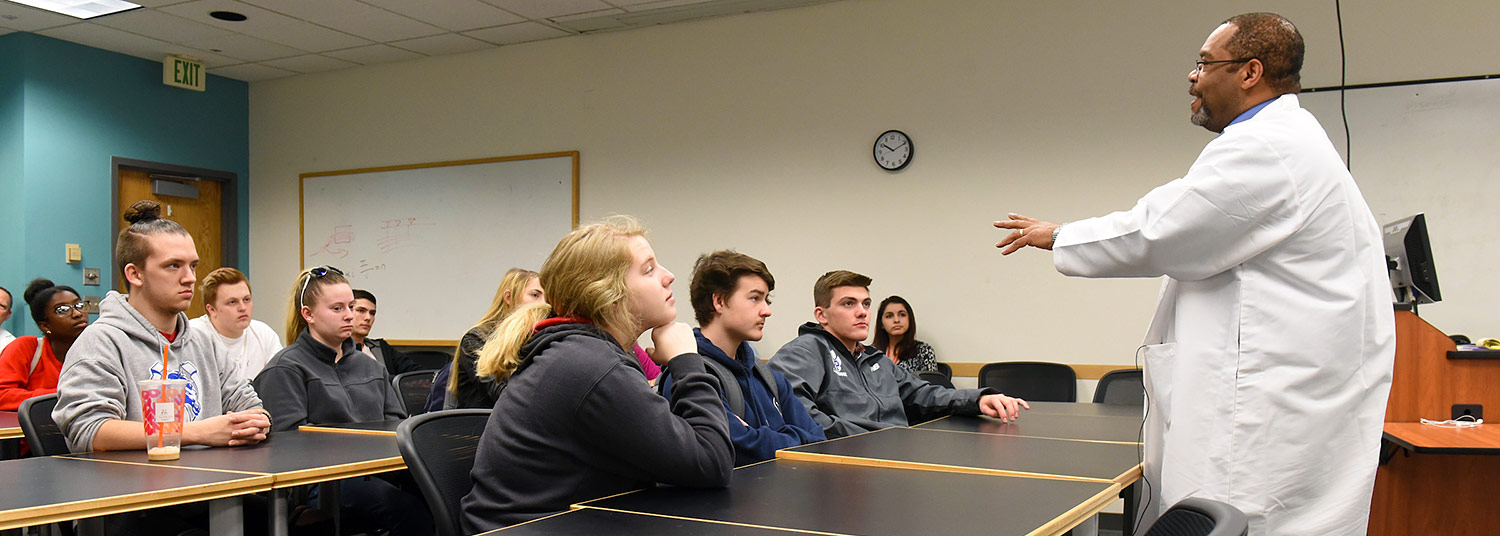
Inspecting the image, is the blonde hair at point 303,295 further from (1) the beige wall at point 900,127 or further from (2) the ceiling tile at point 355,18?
(1) the beige wall at point 900,127

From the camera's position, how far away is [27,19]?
5.99 m

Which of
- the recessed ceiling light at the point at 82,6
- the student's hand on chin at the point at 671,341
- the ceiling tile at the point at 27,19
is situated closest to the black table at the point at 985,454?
the student's hand on chin at the point at 671,341

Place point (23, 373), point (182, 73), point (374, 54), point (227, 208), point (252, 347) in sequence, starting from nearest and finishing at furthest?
point (23, 373) < point (252, 347) < point (374, 54) < point (182, 73) < point (227, 208)

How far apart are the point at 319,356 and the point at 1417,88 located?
470 centimetres

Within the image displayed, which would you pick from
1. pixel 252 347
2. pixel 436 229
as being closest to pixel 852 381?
pixel 252 347

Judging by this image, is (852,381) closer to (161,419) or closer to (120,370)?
(161,419)

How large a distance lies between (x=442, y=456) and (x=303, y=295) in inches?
68.9

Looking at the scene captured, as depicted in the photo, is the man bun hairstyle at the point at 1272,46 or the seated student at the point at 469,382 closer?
the man bun hairstyle at the point at 1272,46

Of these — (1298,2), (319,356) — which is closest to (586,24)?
(319,356)

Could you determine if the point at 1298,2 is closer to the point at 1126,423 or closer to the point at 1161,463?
the point at 1126,423

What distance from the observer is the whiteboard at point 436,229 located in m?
6.59

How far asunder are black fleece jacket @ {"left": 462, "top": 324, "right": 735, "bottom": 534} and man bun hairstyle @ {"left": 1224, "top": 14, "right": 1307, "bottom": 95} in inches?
50.2

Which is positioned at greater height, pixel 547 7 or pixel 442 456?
pixel 547 7

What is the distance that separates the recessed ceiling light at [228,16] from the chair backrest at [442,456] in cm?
467
